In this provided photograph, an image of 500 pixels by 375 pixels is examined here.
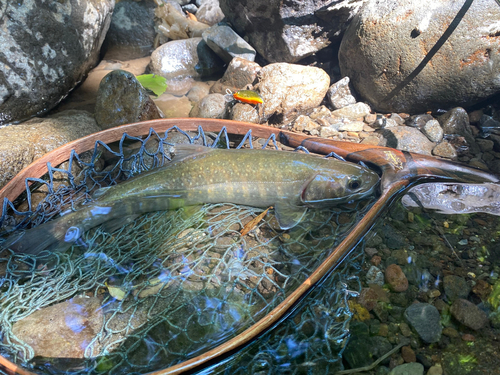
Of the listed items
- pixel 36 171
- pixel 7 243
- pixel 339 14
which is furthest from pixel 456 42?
pixel 7 243

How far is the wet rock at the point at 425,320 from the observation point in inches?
101

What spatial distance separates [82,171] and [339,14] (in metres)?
5.58

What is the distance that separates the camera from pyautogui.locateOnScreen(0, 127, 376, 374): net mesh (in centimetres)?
246

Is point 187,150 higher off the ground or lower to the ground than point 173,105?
higher

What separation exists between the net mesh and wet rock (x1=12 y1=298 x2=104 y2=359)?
0.01 m

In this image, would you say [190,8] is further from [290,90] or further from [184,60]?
[290,90]

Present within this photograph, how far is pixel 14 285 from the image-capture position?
9.58 ft

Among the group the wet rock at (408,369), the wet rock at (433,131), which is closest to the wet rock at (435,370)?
the wet rock at (408,369)

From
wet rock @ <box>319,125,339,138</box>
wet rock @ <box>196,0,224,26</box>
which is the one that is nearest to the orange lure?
wet rock @ <box>319,125,339,138</box>

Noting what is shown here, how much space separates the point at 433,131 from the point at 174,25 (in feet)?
24.0

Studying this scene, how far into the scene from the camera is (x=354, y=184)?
3.41m

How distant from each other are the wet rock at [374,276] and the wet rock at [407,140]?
2443mm

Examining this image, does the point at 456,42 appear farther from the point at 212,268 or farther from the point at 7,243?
the point at 7,243

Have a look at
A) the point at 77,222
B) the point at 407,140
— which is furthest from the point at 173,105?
the point at 407,140
